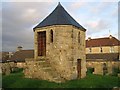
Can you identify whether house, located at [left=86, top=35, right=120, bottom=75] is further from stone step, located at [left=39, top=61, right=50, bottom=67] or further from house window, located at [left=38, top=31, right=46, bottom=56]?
stone step, located at [left=39, top=61, right=50, bottom=67]

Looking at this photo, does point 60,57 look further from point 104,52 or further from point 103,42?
point 103,42

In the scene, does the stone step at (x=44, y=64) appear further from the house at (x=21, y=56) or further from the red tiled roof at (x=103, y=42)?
the red tiled roof at (x=103, y=42)

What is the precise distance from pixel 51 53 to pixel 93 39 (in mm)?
36320

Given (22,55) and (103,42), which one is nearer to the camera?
(22,55)

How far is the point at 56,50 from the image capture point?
2303 centimetres

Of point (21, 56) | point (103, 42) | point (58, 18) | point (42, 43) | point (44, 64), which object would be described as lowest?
point (44, 64)

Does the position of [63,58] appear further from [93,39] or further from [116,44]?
[93,39]

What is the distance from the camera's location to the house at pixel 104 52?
4046 cm

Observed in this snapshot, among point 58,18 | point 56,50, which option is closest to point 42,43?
point 56,50

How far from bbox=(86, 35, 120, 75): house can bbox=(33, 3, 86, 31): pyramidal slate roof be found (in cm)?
1650

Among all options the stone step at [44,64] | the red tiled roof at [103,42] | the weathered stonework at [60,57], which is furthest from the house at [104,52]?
the stone step at [44,64]

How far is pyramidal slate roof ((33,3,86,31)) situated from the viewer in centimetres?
2369

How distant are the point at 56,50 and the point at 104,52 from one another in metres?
32.6

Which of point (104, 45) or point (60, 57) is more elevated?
point (104, 45)
